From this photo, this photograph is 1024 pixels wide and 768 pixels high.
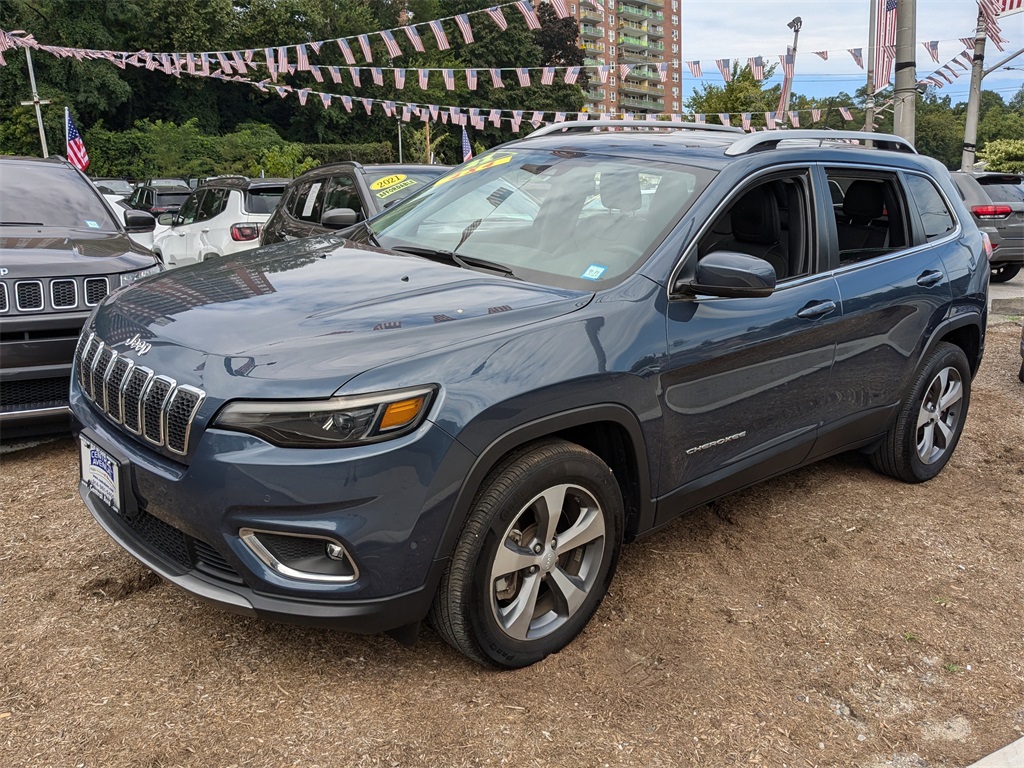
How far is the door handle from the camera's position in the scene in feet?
11.6

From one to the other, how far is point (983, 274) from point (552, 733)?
374 cm

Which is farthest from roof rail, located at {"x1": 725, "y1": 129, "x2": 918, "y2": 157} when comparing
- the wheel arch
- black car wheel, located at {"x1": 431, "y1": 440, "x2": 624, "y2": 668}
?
black car wheel, located at {"x1": 431, "y1": 440, "x2": 624, "y2": 668}

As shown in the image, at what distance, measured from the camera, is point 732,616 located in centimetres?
325

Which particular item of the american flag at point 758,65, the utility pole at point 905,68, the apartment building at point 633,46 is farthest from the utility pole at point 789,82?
the apartment building at point 633,46

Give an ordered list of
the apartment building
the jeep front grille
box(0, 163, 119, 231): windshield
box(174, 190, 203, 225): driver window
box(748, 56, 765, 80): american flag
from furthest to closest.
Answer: the apartment building → box(748, 56, 765, 80): american flag → box(174, 190, 203, 225): driver window → box(0, 163, 119, 231): windshield → the jeep front grille

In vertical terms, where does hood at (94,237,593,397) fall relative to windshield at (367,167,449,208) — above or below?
below

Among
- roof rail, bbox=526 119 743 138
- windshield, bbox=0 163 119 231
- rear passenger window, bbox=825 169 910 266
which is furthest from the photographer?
windshield, bbox=0 163 119 231

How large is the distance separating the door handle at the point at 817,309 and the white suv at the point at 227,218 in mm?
6831

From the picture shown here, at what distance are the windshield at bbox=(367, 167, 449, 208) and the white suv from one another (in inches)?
96.3

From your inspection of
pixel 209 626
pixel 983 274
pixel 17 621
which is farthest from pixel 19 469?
pixel 983 274

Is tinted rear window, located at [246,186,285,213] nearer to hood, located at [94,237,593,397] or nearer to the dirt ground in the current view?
the dirt ground

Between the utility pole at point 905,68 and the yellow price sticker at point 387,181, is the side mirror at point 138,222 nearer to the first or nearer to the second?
the yellow price sticker at point 387,181

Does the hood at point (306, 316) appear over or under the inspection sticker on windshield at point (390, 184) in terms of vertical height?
under

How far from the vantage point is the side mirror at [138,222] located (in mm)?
5777
